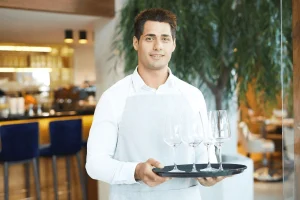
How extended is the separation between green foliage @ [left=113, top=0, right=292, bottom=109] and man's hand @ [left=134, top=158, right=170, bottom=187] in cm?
244

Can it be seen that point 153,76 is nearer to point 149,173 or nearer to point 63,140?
point 149,173

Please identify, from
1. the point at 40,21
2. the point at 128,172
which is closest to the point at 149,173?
the point at 128,172

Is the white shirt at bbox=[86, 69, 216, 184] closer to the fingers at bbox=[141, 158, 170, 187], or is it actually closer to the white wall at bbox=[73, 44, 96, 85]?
the fingers at bbox=[141, 158, 170, 187]

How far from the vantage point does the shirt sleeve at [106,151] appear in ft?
5.66

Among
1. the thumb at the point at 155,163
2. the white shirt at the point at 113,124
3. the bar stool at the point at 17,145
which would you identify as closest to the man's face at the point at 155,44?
the white shirt at the point at 113,124

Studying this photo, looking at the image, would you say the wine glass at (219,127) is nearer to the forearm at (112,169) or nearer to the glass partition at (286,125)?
the forearm at (112,169)

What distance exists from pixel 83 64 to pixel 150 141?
885 centimetres

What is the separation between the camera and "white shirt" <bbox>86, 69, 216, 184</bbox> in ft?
5.70

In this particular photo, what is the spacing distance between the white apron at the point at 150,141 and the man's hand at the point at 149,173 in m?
0.15

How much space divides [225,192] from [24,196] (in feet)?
7.30

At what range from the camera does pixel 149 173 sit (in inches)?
64.4

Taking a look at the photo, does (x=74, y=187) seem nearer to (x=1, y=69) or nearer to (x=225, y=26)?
→ (x=225, y=26)

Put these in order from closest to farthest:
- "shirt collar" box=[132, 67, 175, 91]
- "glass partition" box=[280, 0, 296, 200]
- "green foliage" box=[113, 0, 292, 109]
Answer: "shirt collar" box=[132, 67, 175, 91] < "glass partition" box=[280, 0, 296, 200] < "green foliage" box=[113, 0, 292, 109]

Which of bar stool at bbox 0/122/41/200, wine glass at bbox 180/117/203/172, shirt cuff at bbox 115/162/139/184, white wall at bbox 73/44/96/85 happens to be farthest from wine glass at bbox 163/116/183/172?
white wall at bbox 73/44/96/85
